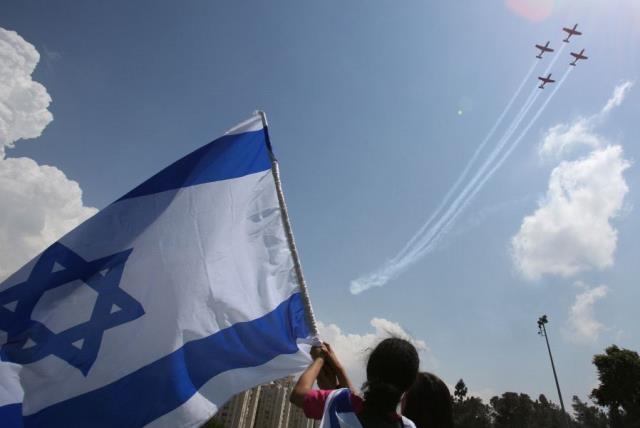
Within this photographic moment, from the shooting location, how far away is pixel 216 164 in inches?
187

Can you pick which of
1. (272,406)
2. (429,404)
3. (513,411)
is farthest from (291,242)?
(513,411)

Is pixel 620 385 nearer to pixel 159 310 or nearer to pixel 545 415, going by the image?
pixel 159 310

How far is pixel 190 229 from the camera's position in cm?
427

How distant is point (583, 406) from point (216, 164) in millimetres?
151214

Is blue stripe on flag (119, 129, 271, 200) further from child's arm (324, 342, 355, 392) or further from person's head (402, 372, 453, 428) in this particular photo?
person's head (402, 372, 453, 428)

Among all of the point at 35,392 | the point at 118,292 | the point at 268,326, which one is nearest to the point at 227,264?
the point at 268,326

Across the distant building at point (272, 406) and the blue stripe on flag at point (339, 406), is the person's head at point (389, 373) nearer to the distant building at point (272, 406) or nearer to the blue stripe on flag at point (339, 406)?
the blue stripe on flag at point (339, 406)

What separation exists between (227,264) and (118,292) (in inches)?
41.6

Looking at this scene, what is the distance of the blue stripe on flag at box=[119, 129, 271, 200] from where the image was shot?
14.7 feet

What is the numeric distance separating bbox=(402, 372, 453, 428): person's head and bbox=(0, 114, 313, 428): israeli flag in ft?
3.18

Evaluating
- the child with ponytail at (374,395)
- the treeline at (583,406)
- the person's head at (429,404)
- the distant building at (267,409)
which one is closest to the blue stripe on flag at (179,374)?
the person's head at (429,404)

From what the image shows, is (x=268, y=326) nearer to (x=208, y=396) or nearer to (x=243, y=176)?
(x=208, y=396)

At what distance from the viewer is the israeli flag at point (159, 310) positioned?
340cm

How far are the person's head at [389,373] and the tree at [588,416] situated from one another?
12052cm
